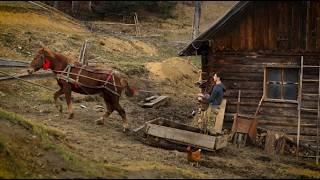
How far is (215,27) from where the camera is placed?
19531 mm

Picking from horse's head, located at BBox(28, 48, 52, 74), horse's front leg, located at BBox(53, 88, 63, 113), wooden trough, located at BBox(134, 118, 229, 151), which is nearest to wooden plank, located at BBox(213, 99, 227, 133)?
wooden trough, located at BBox(134, 118, 229, 151)

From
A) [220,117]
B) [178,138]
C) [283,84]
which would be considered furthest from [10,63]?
[283,84]

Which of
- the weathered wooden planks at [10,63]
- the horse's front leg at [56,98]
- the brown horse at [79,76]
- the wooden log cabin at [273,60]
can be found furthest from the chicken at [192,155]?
the weathered wooden planks at [10,63]

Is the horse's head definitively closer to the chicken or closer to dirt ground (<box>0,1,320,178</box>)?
dirt ground (<box>0,1,320,178</box>)

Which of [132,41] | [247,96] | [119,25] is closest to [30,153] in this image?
[247,96]

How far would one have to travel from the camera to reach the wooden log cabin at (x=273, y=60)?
19625mm

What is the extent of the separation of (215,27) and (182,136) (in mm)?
4790

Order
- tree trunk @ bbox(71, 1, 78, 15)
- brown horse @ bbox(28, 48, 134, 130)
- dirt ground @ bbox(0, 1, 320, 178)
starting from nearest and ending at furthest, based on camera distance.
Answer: dirt ground @ bbox(0, 1, 320, 178)
brown horse @ bbox(28, 48, 134, 130)
tree trunk @ bbox(71, 1, 78, 15)

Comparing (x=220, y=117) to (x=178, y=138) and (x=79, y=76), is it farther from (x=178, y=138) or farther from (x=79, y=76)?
(x=79, y=76)

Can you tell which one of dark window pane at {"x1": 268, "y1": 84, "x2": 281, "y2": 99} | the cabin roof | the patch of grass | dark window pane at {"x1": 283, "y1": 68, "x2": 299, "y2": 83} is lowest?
the patch of grass

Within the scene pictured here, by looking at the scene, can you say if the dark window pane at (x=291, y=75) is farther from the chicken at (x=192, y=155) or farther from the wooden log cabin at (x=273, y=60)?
the chicken at (x=192, y=155)

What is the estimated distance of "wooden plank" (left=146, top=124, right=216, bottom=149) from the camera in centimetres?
1612

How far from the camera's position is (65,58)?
18.4m

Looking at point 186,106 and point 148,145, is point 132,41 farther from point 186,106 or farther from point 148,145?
point 148,145
